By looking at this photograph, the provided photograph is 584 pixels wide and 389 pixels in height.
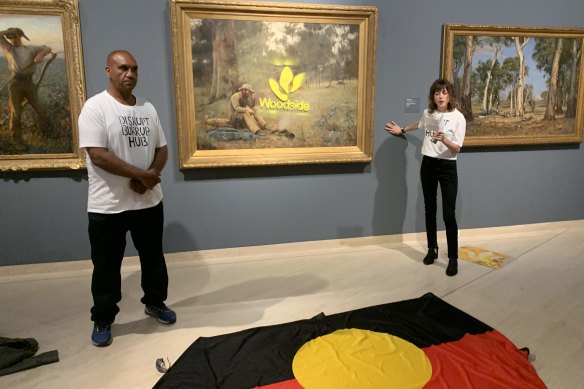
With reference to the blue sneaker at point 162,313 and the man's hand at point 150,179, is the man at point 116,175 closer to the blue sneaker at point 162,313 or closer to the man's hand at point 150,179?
the man's hand at point 150,179

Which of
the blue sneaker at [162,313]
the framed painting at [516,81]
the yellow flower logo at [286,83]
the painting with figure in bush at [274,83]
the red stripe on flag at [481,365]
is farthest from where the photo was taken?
the framed painting at [516,81]

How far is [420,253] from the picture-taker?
12.1ft

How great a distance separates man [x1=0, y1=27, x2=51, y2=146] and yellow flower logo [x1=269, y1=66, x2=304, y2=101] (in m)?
1.61

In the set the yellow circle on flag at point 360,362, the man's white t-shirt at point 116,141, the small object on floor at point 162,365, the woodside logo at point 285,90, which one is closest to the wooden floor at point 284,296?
the small object on floor at point 162,365

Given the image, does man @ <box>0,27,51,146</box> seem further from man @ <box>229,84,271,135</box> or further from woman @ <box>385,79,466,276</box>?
woman @ <box>385,79,466,276</box>

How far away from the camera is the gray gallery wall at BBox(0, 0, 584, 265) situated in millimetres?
3152

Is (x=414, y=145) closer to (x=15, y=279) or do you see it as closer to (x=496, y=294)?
(x=496, y=294)

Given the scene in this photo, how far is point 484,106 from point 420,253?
4.74ft

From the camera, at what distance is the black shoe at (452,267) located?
3.23m

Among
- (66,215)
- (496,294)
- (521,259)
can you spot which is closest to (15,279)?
(66,215)

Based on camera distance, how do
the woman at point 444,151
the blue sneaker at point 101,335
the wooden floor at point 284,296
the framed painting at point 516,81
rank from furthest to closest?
1. the framed painting at point 516,81
2. the woman at point 444,151
3. the blue sneaker at point 101,335
4. the wooden floor at point 284,296

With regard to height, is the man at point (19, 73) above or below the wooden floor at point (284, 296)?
above

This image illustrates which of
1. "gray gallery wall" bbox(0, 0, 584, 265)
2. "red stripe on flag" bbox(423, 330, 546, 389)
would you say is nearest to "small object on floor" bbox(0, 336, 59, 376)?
"gray gallery wall" bbox(0, 0, 584, 265)

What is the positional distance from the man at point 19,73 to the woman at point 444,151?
278 centimetres
